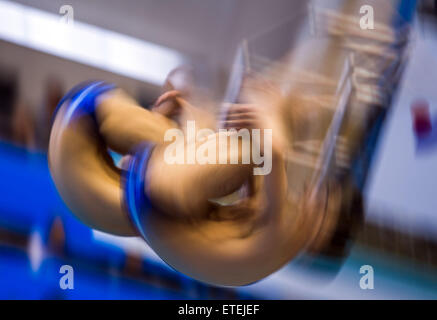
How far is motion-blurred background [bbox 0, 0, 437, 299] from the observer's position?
124cm

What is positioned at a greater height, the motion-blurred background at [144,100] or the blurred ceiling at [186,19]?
the blurred ceiling at [186,19]

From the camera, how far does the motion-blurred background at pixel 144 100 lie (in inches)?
48.8

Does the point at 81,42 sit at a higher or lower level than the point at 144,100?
higher

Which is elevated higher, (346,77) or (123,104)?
(346,77)

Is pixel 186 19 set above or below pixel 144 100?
above

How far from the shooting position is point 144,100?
1.21 m

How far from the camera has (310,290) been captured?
4.11 ft

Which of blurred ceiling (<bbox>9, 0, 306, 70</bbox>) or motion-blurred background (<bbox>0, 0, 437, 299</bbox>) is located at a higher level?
blurred ceiling (<bbox>9, 0, 306, 70</bbox>)

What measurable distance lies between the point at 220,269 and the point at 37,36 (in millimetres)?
719
